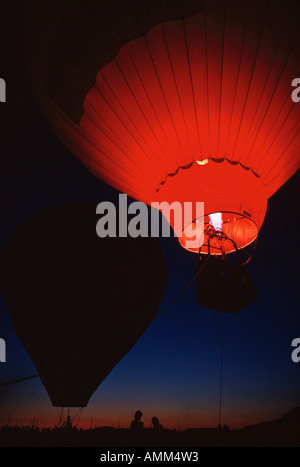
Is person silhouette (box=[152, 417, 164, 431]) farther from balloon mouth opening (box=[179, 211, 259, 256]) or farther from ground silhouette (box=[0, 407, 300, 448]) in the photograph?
balloon mouth opening (box=[179, 211, 259, 256])

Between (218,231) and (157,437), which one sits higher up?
(218,231)

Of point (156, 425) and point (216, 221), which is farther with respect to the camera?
point (156, 425)

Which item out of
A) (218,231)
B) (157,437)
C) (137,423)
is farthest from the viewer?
(137,423)

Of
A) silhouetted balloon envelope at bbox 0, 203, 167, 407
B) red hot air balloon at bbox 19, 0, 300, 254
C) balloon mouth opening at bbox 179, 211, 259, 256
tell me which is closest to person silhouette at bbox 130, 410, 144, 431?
silhouetted balloon envelope at bbox 0, 203, 167, 407

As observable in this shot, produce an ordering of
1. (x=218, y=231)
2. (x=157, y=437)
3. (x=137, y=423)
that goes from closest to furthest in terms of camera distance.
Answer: (x=218, y=231)
(x=157, y=437)
(x=137, y=423)

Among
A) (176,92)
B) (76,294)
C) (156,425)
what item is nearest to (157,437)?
(156,425)

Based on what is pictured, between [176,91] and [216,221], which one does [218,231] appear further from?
[176,91]

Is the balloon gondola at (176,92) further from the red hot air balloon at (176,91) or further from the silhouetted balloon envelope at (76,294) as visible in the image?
the silhouetted balloon envelope at (76,294)
